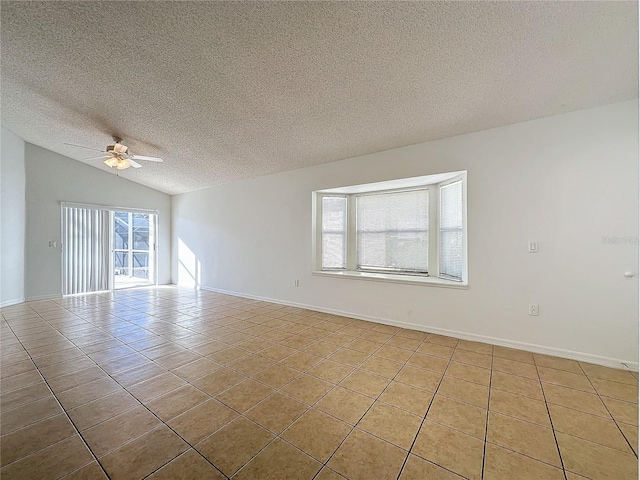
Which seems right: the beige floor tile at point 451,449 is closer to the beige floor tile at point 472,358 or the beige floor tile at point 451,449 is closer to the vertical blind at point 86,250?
the beige floor tile at point 472,358

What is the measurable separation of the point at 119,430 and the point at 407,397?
1.98 meters

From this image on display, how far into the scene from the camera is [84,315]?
4.23 meters

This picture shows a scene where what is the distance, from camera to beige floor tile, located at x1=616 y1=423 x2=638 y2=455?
1.52 metres

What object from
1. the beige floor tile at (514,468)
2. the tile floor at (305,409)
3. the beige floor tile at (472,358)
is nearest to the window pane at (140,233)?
the tile floor at (305,409)

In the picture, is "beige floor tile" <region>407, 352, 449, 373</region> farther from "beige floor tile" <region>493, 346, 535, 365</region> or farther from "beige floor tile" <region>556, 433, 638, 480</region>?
"beige floor tile" <region>556, 433, 638, 480</region>

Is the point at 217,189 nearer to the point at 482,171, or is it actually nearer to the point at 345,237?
the point at 345,237

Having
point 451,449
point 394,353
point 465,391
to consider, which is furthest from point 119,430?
point 465,391

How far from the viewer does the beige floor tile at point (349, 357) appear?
258 cm

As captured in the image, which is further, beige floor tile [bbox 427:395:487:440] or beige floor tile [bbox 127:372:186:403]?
beige floor tile [bbox 127:372:186:403]

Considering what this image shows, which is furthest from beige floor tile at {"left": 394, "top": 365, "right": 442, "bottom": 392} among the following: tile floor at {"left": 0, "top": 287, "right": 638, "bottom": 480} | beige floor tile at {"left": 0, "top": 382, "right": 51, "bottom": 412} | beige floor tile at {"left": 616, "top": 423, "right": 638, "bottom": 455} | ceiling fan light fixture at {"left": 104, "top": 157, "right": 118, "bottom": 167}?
ceiling fan light fixture at {"left": 104, "top": 157, "right": 118, "bottom": 167}

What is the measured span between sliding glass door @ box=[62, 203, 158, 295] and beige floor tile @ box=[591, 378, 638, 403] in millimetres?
8475

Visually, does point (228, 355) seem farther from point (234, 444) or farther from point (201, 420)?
point (234, 444)

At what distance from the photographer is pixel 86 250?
6598 millimetres

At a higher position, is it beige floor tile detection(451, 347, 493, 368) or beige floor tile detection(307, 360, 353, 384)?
beige floor tile detection(451, 347, 493, 368)
